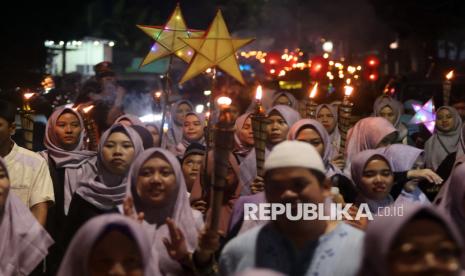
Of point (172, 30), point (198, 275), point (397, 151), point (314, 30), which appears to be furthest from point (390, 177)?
point (314, 30)

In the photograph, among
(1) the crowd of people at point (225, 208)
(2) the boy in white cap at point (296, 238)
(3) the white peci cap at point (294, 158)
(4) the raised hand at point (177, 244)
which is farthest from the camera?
(4) the raised hand at point (177, 244)

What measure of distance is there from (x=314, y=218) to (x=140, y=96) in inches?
772

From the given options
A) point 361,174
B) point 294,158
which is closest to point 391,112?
point 361,174

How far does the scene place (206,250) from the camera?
4.81 meters

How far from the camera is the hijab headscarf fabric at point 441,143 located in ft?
36.4

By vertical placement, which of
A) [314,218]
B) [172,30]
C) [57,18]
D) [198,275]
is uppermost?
[57,18]

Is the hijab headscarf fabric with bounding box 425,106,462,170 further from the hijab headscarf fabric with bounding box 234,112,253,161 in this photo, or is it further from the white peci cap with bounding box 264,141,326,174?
the white peci cap with bounding box 264,141,326,174

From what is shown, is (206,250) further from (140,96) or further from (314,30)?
(314,30)

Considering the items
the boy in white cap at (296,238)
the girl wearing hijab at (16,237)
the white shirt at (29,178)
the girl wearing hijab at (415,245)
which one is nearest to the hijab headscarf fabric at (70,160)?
the white shirt at (29,178)

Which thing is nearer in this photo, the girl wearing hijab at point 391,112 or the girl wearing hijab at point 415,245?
the girl wearing hijab at point 415,245

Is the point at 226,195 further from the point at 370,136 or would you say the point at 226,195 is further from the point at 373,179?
the point at 370,136

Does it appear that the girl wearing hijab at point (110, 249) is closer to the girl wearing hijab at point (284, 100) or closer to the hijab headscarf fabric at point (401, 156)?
the hijab headscarf fabric at point (401, 156)

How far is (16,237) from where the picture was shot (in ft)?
18.5

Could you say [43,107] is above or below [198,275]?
above
